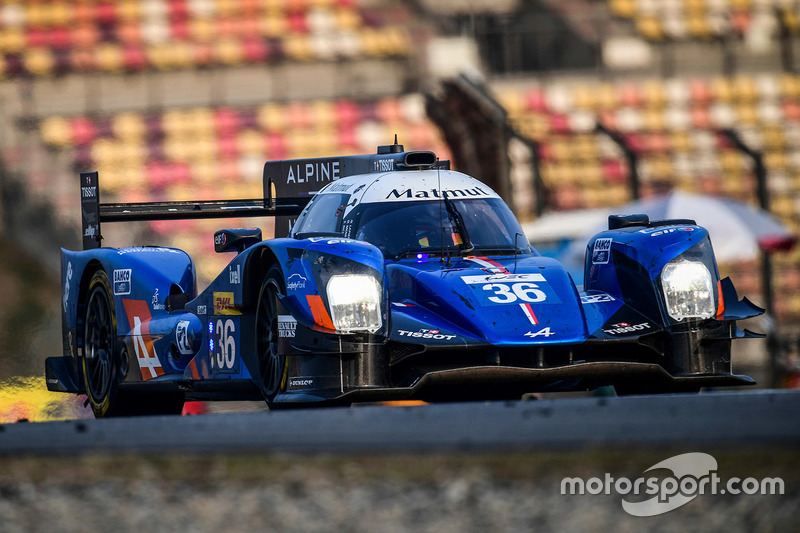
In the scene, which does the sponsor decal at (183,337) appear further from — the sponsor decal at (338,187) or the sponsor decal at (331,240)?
the sponsor decal at (331,240)

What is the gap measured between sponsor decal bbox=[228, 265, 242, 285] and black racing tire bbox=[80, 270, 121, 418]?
1317 millimetres

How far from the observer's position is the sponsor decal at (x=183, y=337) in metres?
6.84

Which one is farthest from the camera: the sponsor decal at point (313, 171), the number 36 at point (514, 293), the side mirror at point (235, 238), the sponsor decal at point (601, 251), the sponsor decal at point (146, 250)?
the sponsor decal at point (313, 171)

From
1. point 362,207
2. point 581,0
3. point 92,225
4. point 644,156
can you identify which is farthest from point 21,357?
point 581,0

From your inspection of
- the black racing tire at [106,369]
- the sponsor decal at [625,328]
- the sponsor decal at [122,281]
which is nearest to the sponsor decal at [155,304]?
the sponsor decal at [122,281]

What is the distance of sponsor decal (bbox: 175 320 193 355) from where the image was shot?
22.4 ft

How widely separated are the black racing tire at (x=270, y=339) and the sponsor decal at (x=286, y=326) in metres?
0.09

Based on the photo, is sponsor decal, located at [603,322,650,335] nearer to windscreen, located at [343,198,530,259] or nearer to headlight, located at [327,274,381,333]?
windscreen, located at [343,198,530,259]

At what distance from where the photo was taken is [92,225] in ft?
26.9

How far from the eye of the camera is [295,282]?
18.3 feet

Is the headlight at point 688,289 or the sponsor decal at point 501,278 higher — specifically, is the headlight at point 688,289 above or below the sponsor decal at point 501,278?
below

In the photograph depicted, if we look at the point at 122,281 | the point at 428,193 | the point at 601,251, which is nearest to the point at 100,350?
the point at 122,281

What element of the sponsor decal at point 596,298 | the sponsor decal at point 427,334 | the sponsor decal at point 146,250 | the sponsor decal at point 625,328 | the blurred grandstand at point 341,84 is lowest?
the sponsor decal at point 625,328

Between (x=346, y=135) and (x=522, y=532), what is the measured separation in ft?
45.7
